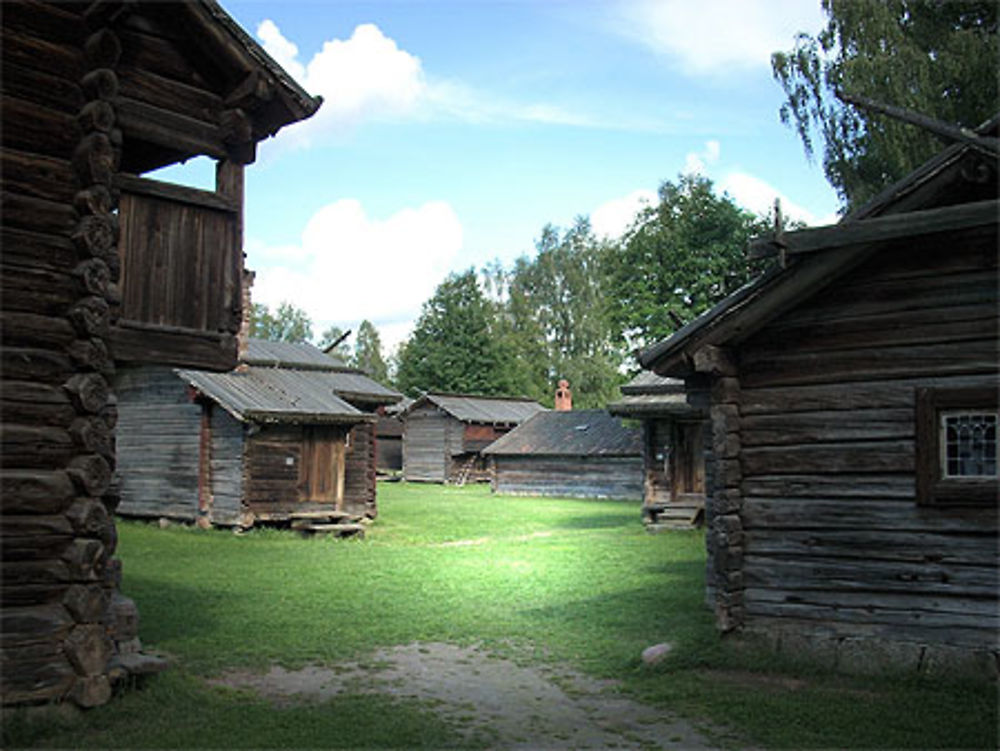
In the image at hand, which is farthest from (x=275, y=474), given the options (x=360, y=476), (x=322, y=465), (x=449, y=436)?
(x=449, y=436)

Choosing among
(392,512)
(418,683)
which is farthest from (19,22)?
(392,512)

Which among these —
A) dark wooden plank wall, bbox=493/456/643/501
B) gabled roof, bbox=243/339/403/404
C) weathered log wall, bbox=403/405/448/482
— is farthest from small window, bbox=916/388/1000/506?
weathered log wall, bbox=403/405/448/482

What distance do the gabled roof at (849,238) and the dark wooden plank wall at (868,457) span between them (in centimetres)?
30

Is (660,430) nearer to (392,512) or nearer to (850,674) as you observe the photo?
(392,512)

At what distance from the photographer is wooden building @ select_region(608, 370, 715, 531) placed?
2594 centimetres

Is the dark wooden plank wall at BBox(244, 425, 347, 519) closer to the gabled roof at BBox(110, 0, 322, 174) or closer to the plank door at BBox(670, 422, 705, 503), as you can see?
the plank door at BBox(670, 422, 705, 503)

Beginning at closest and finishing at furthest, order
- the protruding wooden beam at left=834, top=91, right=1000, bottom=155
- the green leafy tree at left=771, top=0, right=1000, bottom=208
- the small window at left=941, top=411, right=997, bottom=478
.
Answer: the protruding wooden beam at left=834, top=91, right=1000, bottom=155 → the small window at left=941, top=411, right=997, bottom=478 → the green leafy tree at left=771, top=0, right=1000, bottom=208

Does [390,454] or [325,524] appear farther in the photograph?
[390,454]

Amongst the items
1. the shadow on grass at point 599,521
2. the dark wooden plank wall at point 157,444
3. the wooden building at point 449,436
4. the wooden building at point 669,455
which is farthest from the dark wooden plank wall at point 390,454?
the wooden building at point 669,455

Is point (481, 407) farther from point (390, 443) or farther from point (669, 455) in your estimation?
point (669, 455)

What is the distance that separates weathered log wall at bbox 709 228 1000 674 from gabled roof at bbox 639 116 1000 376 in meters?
0.30

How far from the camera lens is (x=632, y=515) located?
107ft

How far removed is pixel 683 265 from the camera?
143 ft

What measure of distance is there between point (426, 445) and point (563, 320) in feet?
83.0
